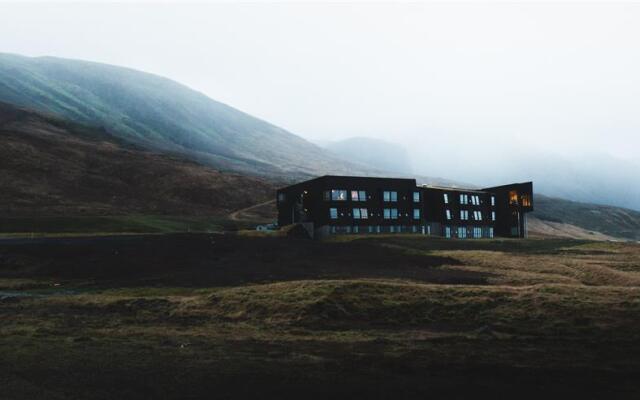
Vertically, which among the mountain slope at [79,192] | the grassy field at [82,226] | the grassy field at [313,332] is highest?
the mountain slope at [79,192]

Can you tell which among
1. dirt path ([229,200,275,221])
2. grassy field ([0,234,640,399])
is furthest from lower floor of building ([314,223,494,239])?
dirt path ([229,200,275,221])

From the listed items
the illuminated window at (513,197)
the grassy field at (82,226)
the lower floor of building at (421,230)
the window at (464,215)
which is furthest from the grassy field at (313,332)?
the illuminated window at (513,197)

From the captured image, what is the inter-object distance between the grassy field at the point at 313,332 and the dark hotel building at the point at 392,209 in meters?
48.8

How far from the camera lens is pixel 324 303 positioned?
3406cm

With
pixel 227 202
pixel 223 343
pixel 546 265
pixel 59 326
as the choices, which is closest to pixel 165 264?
pixel 59 326

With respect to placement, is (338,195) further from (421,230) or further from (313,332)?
(313,332)

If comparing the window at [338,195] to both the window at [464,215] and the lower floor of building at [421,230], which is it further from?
the window at [464,215]

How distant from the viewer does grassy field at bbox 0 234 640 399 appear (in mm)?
20375

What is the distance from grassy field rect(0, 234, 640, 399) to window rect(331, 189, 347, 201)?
4856 centimetres

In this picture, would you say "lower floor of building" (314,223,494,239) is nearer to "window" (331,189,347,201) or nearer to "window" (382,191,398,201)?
"window" (331,189,347,201)

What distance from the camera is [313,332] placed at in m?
29.7

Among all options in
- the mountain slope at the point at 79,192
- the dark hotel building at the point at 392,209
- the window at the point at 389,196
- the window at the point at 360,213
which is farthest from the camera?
the mountain slope at the point at 79,192

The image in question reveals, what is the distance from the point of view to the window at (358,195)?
106 meters

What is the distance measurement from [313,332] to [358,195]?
78.0m
